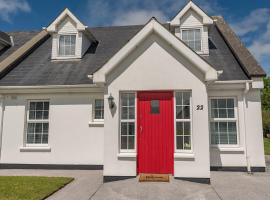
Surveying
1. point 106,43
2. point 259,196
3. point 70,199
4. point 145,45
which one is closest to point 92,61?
point 106,43

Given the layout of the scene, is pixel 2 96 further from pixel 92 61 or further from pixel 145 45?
pixel 145 45

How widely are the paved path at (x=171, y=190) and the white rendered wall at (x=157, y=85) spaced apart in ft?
1.75

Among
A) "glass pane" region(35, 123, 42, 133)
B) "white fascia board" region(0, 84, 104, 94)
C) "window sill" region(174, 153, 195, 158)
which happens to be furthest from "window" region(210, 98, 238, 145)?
"glass pane" region(35, 123, 42, 133)

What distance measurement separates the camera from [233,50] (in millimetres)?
11641

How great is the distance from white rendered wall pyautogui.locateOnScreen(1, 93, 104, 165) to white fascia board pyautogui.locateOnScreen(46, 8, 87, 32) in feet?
14.1

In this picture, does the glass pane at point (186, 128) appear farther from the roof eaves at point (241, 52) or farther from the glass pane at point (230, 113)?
the roof eaves at point (241, 52)

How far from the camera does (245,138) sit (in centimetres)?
955

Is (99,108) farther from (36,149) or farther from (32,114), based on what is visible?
(36,149)

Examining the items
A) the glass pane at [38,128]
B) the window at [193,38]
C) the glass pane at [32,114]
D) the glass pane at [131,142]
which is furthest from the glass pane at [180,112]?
the glass pane at [32,114]

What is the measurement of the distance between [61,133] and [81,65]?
368 cm

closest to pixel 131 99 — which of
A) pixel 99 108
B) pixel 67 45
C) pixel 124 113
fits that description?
pixel 124 113

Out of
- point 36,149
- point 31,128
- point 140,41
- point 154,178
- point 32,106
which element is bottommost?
point 154,178

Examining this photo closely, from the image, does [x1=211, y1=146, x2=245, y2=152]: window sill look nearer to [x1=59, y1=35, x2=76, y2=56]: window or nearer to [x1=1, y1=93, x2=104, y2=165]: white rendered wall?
[x1=1, y1=93, x2=104, y2=165]: white rendered wall

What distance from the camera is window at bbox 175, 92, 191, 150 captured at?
8.03m
